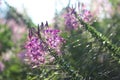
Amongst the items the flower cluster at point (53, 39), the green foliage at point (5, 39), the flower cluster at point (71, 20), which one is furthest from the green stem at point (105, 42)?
the green foliage at point (5, 39)

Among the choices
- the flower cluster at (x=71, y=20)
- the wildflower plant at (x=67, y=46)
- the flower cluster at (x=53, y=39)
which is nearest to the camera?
the wildflower plant at (x=67, y=46)

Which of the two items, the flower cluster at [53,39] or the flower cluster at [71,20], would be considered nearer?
the flower cluster at [53,39]

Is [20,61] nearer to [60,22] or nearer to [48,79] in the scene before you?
[60,22]

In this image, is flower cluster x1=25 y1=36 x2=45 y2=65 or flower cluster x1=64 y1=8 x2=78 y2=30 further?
flower cluster x1=64 y1=8 x2=78 y2=30

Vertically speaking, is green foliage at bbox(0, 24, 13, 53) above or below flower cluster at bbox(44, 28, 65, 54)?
above

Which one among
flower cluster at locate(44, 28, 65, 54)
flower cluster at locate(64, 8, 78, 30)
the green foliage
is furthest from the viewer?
the green foliage

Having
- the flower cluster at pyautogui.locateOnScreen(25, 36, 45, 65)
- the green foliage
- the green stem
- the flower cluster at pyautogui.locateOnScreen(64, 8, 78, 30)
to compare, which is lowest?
the green stem

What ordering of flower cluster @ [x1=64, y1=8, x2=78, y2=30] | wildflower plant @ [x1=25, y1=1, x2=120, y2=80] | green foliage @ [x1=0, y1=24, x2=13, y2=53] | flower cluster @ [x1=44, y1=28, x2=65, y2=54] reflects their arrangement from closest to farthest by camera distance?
wildflower plant @ [x1=25, y1=1, x2=120, y2=80]
flower cluster @ [x1=44, y1=28, x2=65, y2=54]
flower cluster @ [x1=64, y1=8, x2=78, y2=30]
green foliage @ [x1=0, y1=24, x2=13, y2=53]

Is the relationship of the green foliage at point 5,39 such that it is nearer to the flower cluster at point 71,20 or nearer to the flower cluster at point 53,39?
the flower cluster at point 71,20

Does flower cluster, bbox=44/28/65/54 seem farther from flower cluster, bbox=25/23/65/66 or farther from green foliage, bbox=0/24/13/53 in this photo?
green foliage, bbox=0/24/13/53

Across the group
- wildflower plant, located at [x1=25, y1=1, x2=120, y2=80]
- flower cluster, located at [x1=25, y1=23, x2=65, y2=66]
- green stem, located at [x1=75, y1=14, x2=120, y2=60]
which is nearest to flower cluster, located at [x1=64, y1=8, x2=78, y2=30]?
wildflower plant, located at [x1=25, y1=1, x2=120, y2=80]

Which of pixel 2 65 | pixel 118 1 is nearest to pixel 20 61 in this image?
pixel 2 65

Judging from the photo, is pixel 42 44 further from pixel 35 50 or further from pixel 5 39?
pixel 5 39

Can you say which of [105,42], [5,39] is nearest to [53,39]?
[105,42]
